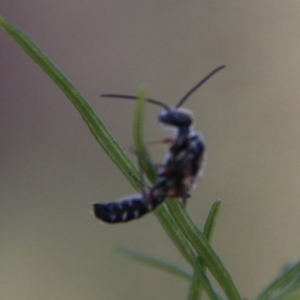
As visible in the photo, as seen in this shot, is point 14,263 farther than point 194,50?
No

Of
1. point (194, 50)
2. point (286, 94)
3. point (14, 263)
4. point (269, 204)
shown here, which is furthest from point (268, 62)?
point (14, 263)

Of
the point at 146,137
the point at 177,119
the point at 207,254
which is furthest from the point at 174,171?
the point at 146,137

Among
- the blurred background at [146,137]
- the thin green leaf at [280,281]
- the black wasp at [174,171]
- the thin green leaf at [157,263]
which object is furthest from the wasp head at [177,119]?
the blurred background at [146,137]

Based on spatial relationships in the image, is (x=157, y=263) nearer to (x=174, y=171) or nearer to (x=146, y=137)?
(x=174, y=171)

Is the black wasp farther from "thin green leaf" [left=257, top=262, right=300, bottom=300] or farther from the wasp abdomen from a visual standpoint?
"thin green leaf" [left=257, top=262, right=300, bottom=300]

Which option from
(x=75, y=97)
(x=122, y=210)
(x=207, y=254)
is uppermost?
(x=75, y=97)

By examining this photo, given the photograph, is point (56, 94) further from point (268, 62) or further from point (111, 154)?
point (111, 154)

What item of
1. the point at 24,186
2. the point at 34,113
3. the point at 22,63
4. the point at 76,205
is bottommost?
the point at 76,205
